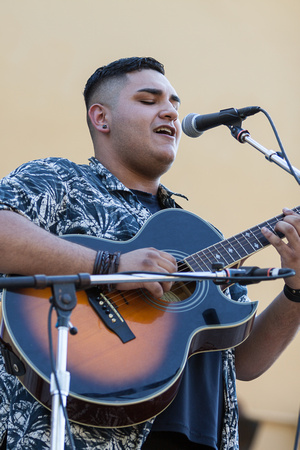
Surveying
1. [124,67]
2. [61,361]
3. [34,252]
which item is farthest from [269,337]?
[124,67]

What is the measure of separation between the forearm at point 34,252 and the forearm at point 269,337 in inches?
29.6

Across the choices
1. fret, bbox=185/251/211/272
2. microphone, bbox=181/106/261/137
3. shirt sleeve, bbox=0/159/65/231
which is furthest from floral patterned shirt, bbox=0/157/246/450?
microphone, bbox=181/106/261/137

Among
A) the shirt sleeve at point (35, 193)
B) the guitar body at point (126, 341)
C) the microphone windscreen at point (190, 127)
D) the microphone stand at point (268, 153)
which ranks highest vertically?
the microphone windscreen at point (190, 127)

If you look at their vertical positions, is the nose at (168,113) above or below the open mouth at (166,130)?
above

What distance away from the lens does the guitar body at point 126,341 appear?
1.79 m

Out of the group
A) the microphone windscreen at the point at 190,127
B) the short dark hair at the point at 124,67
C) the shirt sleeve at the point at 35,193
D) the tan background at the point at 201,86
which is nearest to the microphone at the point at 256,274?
the shirt sleeve at the point at 35,193

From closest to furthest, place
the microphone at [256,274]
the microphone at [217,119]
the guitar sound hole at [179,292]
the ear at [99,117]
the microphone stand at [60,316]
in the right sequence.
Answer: the microphone stand at [60,316] → the microphone at [256,274] → the guitar sound hole at [179,292] → the microphone at [217,119] → the ear at [99,117]

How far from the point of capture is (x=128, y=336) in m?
1.93

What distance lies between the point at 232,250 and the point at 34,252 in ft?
2.36

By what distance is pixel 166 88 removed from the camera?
292cm

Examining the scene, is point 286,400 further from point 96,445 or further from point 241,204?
point 96,445

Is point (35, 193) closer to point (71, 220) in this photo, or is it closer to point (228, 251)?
point (71, 220)

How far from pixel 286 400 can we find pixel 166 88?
2391 mm

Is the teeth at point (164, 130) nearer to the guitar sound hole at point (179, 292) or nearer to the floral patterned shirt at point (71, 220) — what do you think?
the floral patterned shirt at point (71, 220)
